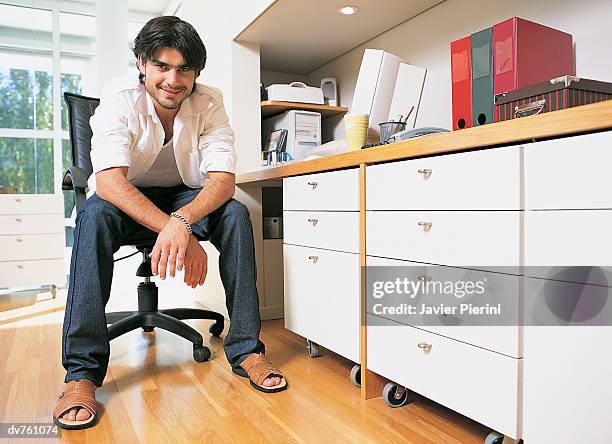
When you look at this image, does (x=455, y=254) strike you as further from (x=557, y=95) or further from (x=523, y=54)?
(x=523, y=54)

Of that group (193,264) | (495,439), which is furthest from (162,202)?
(495,439)

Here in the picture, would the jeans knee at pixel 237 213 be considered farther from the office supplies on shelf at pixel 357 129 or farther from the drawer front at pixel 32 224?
the drawer front at pixel 32 224

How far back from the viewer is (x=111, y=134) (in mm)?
1579

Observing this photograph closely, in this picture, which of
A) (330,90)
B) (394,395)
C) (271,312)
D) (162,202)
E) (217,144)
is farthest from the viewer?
(330,90)

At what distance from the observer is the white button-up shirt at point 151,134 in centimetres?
158

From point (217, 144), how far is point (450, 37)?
987 mm

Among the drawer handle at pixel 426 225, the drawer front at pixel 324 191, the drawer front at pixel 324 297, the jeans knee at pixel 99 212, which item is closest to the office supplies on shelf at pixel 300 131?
the drawer front at pixel 324 191

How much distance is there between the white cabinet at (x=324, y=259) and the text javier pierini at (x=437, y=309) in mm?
133

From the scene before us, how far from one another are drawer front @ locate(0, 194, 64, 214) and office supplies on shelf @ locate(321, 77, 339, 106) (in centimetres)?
168

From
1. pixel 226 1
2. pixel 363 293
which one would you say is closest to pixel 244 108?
pixel 226 1

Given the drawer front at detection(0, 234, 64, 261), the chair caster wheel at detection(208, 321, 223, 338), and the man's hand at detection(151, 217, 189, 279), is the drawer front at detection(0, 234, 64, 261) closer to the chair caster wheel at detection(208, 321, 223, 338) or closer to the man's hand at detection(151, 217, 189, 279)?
the chair caster wheel at detection(208, 321, 223, 338)

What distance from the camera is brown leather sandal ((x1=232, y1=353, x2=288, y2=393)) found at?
149 cm

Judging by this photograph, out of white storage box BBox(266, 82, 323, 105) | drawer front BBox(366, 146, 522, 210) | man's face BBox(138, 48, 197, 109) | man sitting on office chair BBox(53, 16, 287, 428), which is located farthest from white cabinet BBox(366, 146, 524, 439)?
white storage box BBox(266, 82, 323, 105)

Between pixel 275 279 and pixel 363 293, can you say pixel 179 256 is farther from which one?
pixel 275 279
